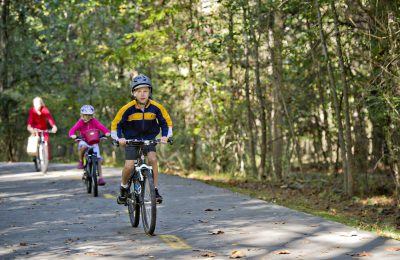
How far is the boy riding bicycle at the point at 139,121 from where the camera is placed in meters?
10.1

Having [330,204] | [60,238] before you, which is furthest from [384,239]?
[330,204]

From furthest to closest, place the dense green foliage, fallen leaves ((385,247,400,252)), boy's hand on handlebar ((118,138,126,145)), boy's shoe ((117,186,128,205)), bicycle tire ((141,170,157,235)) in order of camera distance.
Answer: the dense green foliage < boy's shoe ((117,186,128,205)) < boy's hand on handlebar ((118,138,126,145)) < bicycle tire ((141,170,157,235)) < fallen leaves ((385,247,400,252))

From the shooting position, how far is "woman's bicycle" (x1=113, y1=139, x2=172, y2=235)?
9.48 metres

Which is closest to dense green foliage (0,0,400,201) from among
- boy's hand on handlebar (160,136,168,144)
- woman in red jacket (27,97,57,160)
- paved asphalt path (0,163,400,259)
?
woman in red jacket (27,97,57,160)

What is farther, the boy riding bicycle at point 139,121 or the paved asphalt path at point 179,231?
the boy riding bicycle at point 139,121

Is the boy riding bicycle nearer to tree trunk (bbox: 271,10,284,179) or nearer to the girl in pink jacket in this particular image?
→ the girl in pink jacket

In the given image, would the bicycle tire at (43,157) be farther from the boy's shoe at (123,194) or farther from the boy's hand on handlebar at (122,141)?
the boy's hand on handlebar at (122,141)

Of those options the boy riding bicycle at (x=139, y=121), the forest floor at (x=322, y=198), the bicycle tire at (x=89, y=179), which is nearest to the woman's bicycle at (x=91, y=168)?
the bicycle tire at (x=89, y=179)

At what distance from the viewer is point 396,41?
44.4 feet

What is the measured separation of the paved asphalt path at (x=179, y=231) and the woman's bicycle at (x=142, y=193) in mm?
198

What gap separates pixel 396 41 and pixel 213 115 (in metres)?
8.47

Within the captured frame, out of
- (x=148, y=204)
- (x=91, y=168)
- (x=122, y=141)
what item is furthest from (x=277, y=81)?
(x=148, y=204)

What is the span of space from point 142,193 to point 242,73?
1293cm

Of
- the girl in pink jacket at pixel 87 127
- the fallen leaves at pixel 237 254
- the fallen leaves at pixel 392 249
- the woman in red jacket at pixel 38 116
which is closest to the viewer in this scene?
the fallen leaves at pixel 237 254
